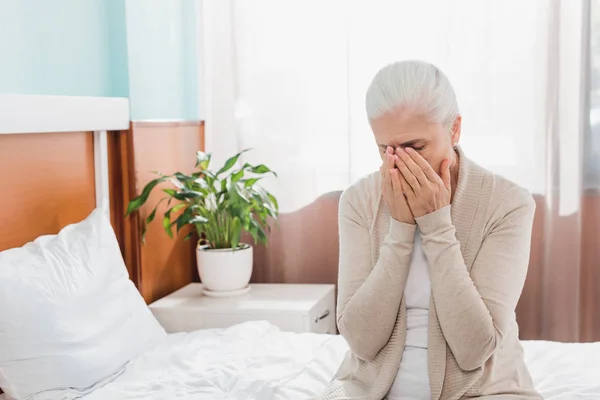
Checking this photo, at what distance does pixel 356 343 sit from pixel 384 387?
0.34 ft

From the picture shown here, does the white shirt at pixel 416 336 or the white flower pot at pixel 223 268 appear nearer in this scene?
the white shirt at pixel 416 336

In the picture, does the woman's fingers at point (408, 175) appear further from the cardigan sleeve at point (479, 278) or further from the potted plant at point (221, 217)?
the potted plant at point (221, 217)

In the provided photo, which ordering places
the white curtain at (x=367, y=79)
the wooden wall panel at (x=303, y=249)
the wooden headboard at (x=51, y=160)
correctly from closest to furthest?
1. the wooden headboard at (x=51, y=160)
2. the white curtain at (x=367, y=79)
3. the wooden wall panel at (x=303, y=249)

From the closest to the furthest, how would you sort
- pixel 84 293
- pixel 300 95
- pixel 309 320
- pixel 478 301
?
1. pixel 478 301
2. pixel 84 293
3. pixel 309 320
4. pixel 300 95

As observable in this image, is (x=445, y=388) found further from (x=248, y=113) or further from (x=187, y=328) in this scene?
(x=248, y=113)

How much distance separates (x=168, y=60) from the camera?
318cm

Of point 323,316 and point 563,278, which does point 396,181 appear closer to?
point 323,316

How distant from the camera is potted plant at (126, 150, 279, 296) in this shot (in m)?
2.88

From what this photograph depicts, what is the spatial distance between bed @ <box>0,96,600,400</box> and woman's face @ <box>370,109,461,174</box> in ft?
2.08

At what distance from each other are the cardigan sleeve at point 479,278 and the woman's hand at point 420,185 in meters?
0.02

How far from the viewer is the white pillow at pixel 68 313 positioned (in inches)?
75.9

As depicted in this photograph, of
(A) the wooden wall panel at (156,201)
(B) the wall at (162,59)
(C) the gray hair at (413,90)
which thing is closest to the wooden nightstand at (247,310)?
(A) the wooden wall panel at (156,201)

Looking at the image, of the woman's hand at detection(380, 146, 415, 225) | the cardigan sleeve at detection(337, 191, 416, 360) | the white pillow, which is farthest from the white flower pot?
the woman's hand at detection(380, 146, 415, 225)

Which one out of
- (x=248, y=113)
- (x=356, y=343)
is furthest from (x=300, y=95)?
(x=356, y=343)
